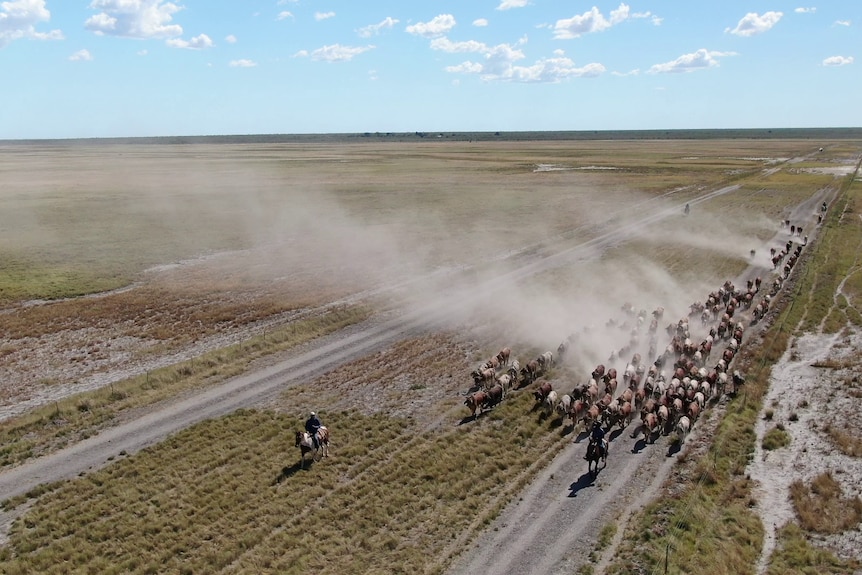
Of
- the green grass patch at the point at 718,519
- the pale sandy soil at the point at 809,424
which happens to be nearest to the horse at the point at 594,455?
the green grass patch at the point at 718,519

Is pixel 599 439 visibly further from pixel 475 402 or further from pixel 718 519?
pixel 475 402

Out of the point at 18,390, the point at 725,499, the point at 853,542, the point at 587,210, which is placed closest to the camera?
the point at 853,542

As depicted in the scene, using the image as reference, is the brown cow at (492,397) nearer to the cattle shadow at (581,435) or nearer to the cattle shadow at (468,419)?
the cattle shadow at (468,419)

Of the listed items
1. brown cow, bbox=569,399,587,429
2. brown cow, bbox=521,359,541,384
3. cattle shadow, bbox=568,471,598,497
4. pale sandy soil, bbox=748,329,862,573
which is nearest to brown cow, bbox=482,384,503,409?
brown cow, bbox=521,359,541,384

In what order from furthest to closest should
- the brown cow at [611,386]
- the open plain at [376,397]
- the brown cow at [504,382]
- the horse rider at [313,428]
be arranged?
the brown cow at [504,382]
the brown cow at [611,386]
the horse rider at [313,428]
the open plain at [376,397]

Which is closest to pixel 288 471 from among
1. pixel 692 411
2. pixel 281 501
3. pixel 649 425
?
pixel 281 501

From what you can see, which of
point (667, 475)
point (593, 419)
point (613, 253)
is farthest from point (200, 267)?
point (667, 475)

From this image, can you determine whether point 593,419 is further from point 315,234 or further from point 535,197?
point 535,197

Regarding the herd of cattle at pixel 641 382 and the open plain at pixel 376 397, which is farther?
the herd of cattle at pixel 641 382
